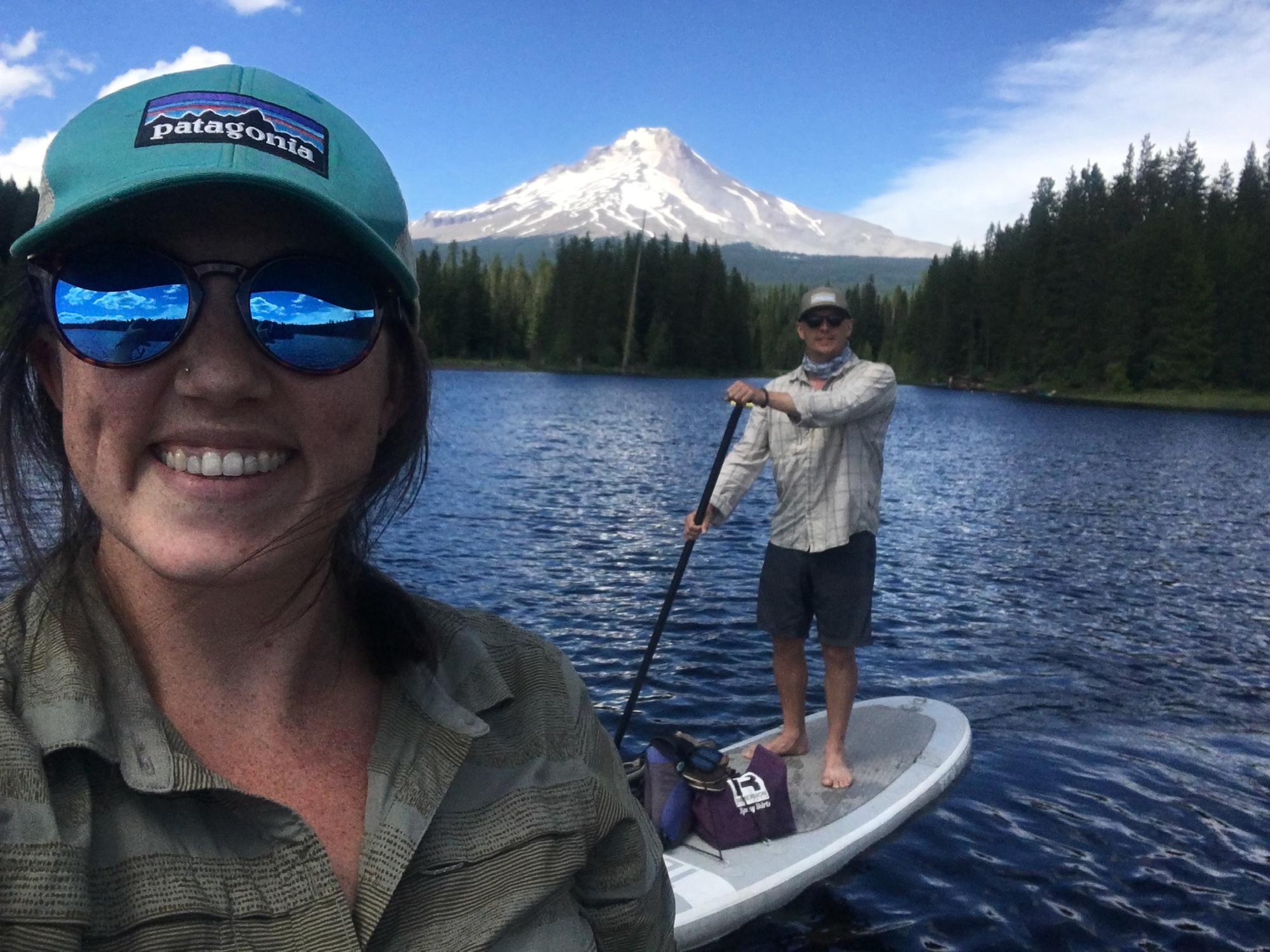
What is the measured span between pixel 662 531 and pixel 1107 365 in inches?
2854

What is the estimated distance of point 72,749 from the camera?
1.14 meters

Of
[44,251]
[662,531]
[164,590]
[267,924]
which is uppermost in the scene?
[44,251]

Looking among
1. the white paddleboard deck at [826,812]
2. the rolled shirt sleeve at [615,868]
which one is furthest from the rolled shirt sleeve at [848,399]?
the rolled shirt sleeve at [615,868]

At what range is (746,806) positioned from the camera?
18.2ft

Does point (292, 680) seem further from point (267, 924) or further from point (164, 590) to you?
point (267, 924)

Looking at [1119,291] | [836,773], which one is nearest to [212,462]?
[836,773]

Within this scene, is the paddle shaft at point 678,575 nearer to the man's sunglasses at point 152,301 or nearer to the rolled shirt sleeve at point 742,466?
the rolled shirt sleeve at point 742,466

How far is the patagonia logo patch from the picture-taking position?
1.15m

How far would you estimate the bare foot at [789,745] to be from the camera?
6.71 meters

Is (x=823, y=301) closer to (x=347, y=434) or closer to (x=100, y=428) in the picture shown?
(x=347, y=434)

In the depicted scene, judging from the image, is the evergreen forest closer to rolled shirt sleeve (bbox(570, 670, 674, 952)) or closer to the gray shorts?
the gray shorts

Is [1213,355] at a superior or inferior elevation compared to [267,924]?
superior

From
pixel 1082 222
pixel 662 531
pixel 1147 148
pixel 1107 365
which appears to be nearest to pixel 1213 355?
pixel 1107 365

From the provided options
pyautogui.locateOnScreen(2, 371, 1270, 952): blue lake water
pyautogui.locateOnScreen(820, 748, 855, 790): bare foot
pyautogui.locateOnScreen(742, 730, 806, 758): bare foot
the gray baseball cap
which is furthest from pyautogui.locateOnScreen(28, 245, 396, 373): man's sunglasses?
pyautogui.locateOnScreen(742, 730, 806, 758): bare foot
